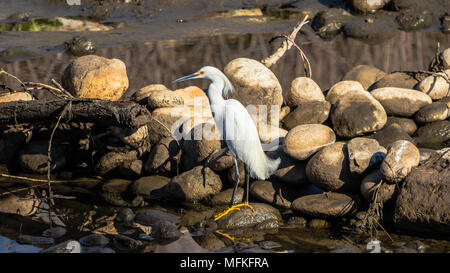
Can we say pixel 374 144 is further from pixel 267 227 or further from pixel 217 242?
pixel 217 242

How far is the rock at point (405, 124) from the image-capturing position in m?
7.81

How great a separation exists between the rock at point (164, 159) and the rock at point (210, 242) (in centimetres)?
160

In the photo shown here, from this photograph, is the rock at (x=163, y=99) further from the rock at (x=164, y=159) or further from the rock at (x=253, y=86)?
the rock at (x=253, y=86)

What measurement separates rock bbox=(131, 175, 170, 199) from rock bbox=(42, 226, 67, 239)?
130cm

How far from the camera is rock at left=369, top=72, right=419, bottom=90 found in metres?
8.59

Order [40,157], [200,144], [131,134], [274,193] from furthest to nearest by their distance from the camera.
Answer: [40,157]
[131,134]
[200,144]
[274,193]

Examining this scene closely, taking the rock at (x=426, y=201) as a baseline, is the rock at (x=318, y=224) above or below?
below

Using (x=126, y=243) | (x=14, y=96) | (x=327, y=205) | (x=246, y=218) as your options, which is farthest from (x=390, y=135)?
(x=14, y=96)

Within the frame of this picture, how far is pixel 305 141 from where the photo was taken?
6.62 meters

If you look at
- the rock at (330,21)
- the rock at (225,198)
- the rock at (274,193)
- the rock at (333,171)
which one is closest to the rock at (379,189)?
the rock at (333,171)

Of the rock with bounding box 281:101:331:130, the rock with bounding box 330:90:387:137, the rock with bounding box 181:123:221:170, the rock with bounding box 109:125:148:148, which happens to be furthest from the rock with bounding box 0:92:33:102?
the rock with bounding box 330:90:387:137

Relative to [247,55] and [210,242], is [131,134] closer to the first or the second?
[210,242]

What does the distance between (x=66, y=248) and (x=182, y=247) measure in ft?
3.93

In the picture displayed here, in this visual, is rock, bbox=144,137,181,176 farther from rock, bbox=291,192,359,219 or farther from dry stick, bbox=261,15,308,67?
dry stick, bbox=261,15,308,67
